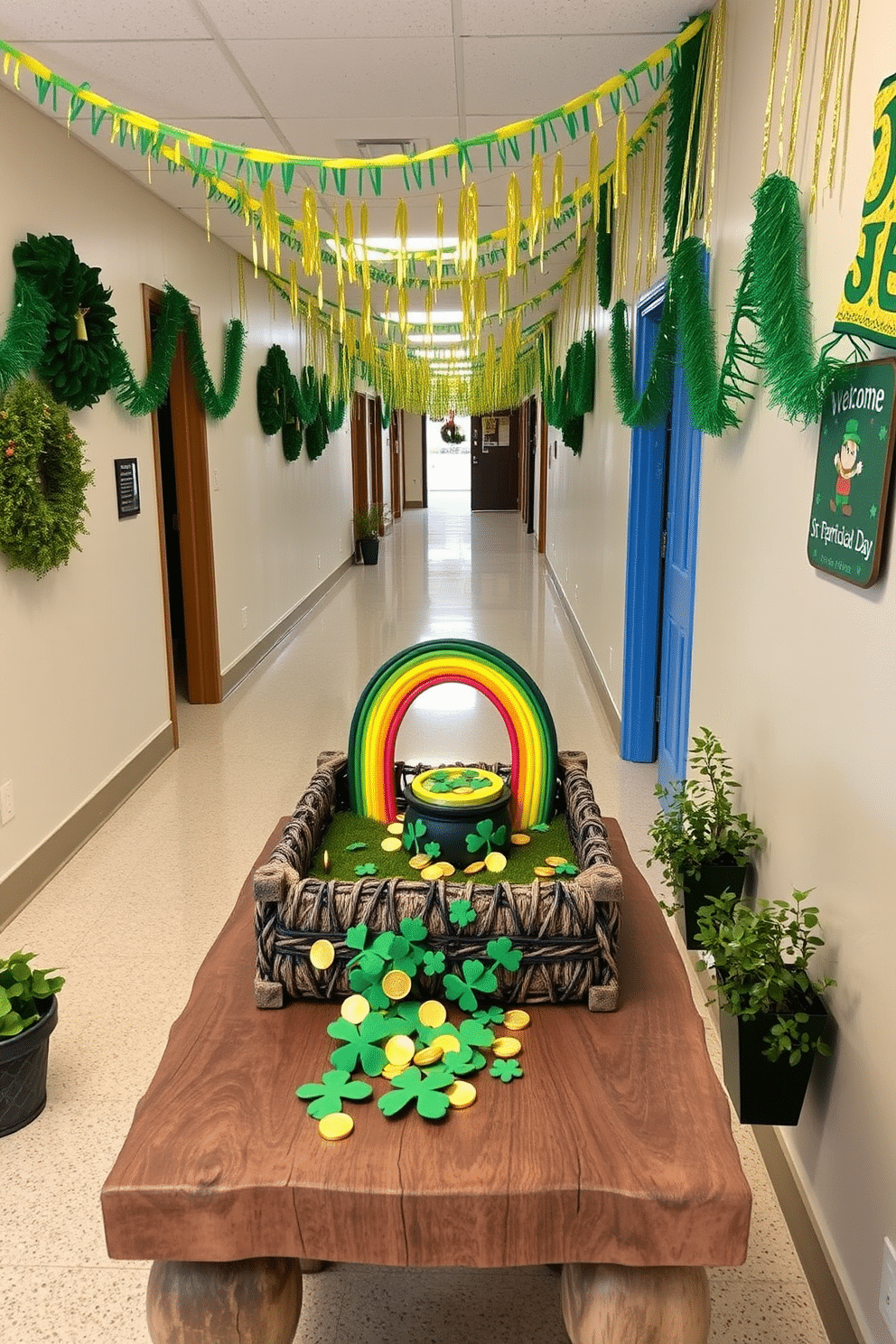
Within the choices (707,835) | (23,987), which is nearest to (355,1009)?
(23,987)

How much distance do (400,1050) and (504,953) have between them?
0.20 meters

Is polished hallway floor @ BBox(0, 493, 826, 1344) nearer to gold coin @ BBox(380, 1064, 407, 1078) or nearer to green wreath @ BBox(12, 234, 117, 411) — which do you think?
gold coin @ BBox(380, 1064, 407, 1078)

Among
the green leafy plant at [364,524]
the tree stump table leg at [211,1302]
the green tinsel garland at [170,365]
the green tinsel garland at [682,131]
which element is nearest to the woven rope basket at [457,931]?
the tree stump table leg at [211,1302]

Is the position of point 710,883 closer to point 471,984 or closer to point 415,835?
point 415,835

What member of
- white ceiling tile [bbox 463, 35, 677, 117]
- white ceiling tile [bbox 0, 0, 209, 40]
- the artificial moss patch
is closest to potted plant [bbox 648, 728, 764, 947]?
the artificial moss patch

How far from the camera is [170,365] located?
4652mm

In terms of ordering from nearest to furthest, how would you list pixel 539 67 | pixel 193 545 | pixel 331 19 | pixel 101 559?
pixel 331 19 < pixel 539 67 < pixel 101 559 < pixel 193 545

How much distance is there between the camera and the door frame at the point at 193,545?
5.31m

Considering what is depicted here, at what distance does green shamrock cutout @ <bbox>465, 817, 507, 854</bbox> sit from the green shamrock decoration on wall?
0.49m

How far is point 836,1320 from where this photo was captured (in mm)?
1741

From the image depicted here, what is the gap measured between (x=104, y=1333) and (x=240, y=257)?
5832 millimetres

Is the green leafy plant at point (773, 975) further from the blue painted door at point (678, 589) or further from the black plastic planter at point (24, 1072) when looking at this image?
the blue painted door at point (678, 589)

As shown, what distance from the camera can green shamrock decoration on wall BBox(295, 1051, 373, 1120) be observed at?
4.10ft

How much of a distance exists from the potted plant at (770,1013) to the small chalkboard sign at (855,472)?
611 millimetres
